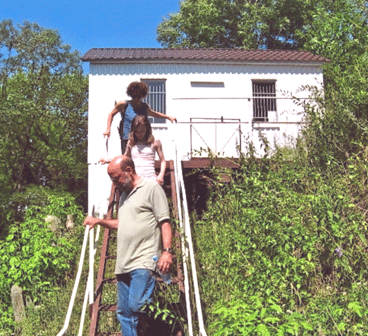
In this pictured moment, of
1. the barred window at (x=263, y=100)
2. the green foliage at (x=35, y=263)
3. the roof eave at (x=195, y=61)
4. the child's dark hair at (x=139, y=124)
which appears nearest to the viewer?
the child's dark hair at (x=139, y=124)

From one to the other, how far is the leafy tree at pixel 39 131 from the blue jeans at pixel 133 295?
1102 centimetres

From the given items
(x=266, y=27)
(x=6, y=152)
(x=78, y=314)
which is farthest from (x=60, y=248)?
(x=266, y=27)

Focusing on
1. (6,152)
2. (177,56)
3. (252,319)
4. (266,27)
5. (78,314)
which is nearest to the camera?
(252,319)

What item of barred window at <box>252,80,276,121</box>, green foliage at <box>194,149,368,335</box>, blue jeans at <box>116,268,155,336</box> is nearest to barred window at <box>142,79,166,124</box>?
barred window at <box>252,80,276,121</box>

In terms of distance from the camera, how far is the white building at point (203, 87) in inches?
536

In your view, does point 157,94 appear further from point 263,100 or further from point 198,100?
point 263,100

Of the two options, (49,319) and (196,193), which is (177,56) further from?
(49,319)

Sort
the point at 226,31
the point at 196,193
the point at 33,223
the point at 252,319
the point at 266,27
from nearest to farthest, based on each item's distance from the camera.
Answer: the point at 252,319 < the point at 33,223 < the point at 196,193 < the point at 266,27 < the point at 226,31

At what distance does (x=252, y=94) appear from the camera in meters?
15.0

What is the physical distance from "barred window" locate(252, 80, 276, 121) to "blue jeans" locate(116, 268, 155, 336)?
10.8m

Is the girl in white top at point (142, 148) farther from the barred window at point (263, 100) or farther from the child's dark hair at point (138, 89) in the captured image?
the barred window at point (263, 100)

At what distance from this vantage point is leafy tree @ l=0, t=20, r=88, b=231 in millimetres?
15625

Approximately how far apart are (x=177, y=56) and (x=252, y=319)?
38.0 feet

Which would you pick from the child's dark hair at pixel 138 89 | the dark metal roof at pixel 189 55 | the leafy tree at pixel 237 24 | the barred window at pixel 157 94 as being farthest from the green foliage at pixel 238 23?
the child's dark hair at pixel 138 89
